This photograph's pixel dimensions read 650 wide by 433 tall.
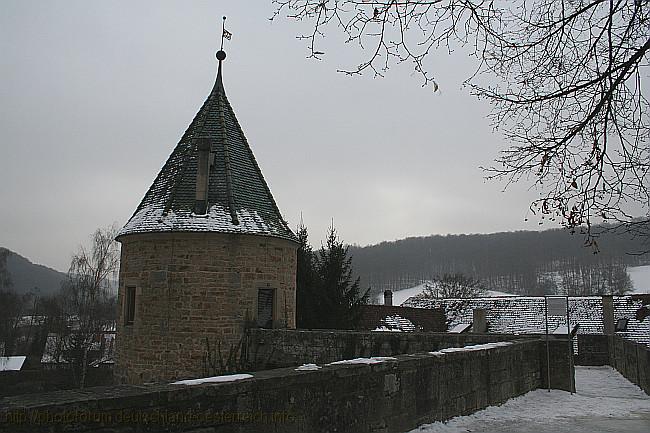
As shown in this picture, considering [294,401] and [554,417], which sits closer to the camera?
[294,401]

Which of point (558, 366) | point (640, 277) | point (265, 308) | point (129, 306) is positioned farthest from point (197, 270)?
point (640, 277)

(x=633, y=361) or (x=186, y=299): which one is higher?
(x=186, y=299)

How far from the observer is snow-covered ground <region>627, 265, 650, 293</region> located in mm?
59222

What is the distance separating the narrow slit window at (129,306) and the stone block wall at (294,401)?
968cm

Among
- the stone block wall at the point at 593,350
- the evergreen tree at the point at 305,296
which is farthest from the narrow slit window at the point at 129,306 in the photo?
the stone block wall at the point at 593,350

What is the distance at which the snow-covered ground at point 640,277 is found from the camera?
59222 mm

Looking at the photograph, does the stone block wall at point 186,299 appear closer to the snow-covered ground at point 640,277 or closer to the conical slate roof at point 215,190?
the conical slate roof at point 215,190

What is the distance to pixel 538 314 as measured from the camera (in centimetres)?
3186

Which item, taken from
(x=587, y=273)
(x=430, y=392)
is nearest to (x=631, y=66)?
(x=430, y=392)

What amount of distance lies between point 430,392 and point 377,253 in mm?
72280

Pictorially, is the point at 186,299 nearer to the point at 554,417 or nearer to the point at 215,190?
the point at 215,190

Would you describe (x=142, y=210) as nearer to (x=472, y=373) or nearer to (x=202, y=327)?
(x=202, y=327)

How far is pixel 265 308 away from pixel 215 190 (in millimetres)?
3300

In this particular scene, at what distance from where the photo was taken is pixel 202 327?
47.1ft
